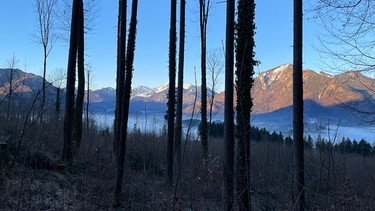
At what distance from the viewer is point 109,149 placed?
18078 mm

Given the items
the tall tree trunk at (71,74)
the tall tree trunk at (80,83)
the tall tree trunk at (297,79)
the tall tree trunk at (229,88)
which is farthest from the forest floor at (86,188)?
the tall tree trunk at (297,79)

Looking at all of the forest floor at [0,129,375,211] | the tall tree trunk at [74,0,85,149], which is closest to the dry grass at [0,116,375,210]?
the forest floor at [0,129,375,211]

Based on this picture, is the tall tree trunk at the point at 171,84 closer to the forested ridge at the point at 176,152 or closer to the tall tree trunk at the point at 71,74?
the forested ridge at the point at 176,152

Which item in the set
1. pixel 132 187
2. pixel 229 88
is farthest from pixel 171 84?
pixel 229 88

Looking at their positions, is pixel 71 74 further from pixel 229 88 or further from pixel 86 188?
pixel 229 88

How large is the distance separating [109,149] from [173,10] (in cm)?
867

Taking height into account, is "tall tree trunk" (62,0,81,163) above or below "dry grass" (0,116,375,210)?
above

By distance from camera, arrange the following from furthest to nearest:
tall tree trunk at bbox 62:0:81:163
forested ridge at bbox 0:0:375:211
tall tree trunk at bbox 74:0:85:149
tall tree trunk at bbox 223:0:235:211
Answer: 1. tall tree trunk at bbox 74:0:85:149
2. tall tree trunk at bbox 62:0:81:163
3. tall tree trunk at bbox 223:0:235:211
4. forested ridge at bbox 0:0:375:211

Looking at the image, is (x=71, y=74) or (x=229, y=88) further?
(x=71, y=74)

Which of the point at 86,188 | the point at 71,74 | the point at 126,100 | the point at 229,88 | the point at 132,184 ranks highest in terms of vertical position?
the point at 71,74

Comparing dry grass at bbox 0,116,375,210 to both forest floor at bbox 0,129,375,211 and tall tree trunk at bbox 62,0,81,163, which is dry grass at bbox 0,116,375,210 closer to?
forest floor at bbox 0,129,375,211

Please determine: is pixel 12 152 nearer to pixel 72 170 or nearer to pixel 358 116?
pixel 72 170

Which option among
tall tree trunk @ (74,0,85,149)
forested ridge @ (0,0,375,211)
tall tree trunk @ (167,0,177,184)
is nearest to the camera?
forested ridge @ (0,0,375,211)

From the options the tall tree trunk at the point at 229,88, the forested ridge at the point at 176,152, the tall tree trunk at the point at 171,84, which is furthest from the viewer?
the tall tree trunk at the point at 171,84
